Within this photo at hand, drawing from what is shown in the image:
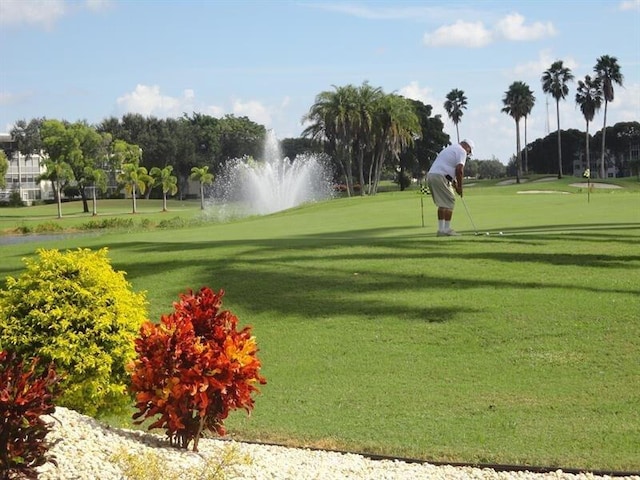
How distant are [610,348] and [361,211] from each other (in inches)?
912

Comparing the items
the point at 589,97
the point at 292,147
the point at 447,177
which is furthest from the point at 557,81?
the point at 447,177

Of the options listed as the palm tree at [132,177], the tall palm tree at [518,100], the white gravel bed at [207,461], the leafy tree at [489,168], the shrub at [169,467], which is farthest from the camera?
the leafy tree at [489,168]

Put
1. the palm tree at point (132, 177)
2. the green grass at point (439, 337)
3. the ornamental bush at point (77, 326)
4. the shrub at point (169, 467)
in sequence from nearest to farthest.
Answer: the shrub at point (169, 467), the ornamental bush at point (77, 326), the green grass at point (439, 337), the palm tree at point (132, 177)

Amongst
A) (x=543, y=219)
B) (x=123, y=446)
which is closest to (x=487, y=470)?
(x=123, y=446)

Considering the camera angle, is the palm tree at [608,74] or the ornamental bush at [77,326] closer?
the ornamental bush at [77,326]

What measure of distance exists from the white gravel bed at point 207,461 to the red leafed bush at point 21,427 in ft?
1.03

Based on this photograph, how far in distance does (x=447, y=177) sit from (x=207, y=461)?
42.6 ft

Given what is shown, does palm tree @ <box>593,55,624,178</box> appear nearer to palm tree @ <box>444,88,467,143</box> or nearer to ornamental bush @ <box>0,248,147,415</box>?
palm tree @ <box>444,88,467,143</box>

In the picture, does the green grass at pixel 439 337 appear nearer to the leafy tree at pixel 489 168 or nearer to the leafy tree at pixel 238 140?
the leafy tree at pixel 238 140

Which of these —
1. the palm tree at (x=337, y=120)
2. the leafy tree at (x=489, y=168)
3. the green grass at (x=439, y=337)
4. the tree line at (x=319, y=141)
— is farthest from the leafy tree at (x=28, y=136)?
the green grass at (x=439, y=337)

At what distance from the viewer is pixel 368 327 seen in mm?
12359

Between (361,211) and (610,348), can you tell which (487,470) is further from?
(361,211)

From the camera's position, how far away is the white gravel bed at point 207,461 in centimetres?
642

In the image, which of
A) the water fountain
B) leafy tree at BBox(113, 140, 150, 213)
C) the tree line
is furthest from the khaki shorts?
leafy tree at BBox(113, 140, 150, 213)
